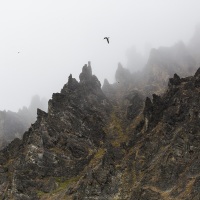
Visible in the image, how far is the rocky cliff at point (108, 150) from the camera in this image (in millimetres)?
90000

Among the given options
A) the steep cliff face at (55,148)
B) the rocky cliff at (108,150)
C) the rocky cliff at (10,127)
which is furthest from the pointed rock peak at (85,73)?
the rocky cliff at (10,127)

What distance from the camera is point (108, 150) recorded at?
104m

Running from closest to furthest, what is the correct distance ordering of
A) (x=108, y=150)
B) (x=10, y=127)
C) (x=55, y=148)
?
(x=108, y=150)
(x=55, y=148)
(x=10, y=127)

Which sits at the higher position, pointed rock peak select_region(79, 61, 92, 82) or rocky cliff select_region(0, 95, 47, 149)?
pointed rock peak select_region(79, 61, 92, 82)

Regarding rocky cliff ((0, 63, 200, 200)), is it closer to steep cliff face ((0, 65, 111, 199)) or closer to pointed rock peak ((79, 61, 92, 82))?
steep cliff face ((0, 65, 111, 199))

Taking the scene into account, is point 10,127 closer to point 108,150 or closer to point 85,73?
point 85,73

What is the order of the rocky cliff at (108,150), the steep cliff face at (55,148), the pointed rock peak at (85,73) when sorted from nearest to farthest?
the rocky cliff at (108,150), the steep cliff face at (55,148), the pointed rock peak at (85,73)

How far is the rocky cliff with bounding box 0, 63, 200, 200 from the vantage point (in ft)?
295

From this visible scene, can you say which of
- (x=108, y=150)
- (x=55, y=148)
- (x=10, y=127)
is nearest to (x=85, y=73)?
(x=10, y=127)

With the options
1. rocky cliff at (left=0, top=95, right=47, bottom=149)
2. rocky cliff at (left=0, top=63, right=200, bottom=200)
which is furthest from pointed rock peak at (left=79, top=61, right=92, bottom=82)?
rocky cliff at (left=0, top=95, right=47, bottom=149)

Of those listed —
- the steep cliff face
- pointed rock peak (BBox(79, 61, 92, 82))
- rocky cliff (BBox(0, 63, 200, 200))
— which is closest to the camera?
rocky cliff (BBox(0, 63, 200, 200))

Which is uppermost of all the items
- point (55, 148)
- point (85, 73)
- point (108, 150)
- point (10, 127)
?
point (85, 73)

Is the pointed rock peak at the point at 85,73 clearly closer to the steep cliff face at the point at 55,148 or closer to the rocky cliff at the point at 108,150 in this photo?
the rocky cliff at the point at 108,150

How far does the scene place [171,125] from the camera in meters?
103
